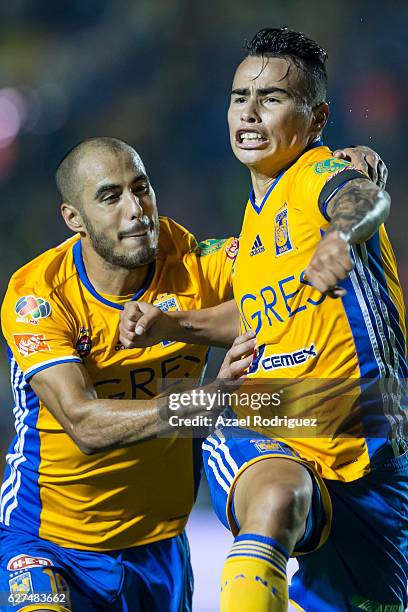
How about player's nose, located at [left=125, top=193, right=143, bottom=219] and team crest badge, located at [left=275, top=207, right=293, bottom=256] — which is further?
player's nose, located at [left=125, top=193, right=143, bottom=219]

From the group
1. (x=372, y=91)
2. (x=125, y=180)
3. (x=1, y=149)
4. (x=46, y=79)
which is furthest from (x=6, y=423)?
(x=372, y=91)

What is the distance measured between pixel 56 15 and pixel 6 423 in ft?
10.9

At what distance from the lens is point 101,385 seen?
3.26m

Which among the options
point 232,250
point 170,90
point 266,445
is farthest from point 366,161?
point 170,90

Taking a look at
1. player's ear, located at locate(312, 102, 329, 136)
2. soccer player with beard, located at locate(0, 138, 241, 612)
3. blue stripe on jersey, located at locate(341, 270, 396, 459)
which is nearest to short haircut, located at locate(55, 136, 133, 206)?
soccer player with beard, located at locate(0, 138, 241, 612)

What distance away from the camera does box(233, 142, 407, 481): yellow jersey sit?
8.58 feet

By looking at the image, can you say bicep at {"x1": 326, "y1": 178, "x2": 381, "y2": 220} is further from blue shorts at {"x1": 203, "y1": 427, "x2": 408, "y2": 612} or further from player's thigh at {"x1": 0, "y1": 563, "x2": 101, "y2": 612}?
player's thigh at {"x1": 0, "y1": 563, "x2": 101, "y2": 612}

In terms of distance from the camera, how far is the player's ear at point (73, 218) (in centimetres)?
338

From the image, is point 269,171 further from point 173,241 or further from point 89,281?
point 89,281

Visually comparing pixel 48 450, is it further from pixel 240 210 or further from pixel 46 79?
pixel 46 79

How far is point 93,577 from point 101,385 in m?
0.66

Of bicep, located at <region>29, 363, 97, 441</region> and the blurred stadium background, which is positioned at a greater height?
the blurred stadium background

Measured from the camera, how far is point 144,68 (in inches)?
298

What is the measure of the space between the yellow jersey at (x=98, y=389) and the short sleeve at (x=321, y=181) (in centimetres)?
75
